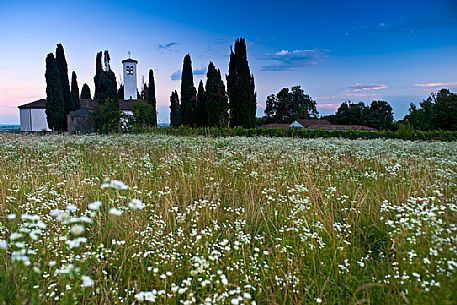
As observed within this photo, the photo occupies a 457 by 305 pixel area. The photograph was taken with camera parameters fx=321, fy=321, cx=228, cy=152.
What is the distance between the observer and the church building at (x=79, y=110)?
117 ft

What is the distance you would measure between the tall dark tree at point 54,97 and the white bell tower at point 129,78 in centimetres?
1919

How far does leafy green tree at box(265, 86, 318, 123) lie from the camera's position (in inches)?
2694

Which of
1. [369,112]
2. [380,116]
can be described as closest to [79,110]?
[369,112]

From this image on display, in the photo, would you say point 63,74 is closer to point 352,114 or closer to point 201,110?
point 201,110

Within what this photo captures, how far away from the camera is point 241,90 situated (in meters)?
30.7

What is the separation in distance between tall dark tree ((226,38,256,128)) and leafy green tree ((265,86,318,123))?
37772 millimetres

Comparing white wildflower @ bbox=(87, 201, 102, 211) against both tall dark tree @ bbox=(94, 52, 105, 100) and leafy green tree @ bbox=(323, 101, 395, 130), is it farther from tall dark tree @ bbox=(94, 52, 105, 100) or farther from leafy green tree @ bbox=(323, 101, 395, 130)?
leafy green tree @ bbox=(323, 101, 395, 130)

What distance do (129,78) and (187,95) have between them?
24250mm

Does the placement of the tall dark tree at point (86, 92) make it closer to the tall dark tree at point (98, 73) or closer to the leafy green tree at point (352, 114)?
the tall dark tree at point (98, 73)

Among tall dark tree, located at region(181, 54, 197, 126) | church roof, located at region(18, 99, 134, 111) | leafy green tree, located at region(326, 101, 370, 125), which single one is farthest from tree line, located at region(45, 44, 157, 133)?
leafy green tree, located at region(326, 101, 370, 125)

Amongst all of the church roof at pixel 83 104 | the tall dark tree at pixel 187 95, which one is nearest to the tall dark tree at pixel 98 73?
the church roof at pixel 83 104

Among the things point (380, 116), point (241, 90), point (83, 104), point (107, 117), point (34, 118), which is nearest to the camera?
point (107, 117)

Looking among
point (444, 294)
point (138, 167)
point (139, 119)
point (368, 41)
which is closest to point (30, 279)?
point (444, 294)

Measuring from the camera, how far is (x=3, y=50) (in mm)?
14945
